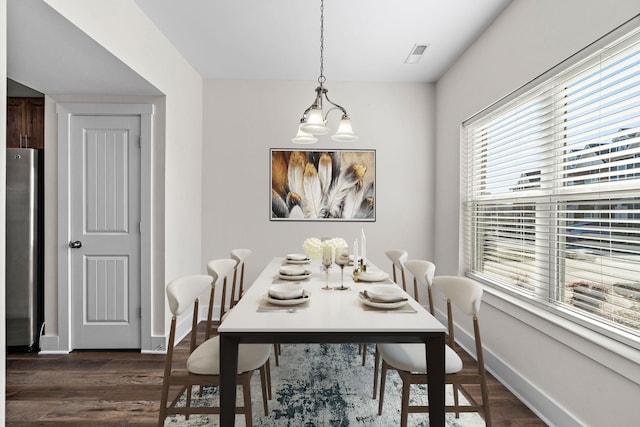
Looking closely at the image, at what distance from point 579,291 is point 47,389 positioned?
3.54 metres

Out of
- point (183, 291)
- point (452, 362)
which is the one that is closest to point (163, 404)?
point (183, 291)

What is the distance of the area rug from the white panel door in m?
1.36

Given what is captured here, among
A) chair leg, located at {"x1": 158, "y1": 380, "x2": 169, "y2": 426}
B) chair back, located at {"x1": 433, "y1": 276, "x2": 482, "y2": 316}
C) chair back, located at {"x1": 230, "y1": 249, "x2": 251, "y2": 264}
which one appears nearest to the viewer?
chair leg, located at {"x1": 158, "y1": 380, "x2": 169, "y2": 426}

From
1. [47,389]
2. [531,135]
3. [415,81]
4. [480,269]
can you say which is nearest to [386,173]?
[415,81]

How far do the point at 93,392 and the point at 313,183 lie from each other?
8.97 feet

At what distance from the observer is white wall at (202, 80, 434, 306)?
4.13m

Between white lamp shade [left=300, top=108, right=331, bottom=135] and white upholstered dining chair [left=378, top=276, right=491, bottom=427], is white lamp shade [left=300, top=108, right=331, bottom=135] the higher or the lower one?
the higher one

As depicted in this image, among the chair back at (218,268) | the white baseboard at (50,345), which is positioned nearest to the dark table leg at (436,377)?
the chair back at (218,268)

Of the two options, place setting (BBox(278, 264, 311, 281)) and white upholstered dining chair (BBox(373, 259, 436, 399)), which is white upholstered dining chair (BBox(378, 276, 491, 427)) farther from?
place setting (BBox(278, 264, 311, 281))

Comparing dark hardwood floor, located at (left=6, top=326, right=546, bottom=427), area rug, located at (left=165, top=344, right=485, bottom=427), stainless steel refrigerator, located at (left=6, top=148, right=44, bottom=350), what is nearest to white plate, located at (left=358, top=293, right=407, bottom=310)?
area rug, located at (left=165, top=344, right=485, bottom=427)

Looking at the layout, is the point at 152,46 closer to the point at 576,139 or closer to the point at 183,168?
the point at 183,168

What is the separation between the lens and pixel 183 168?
3.63m

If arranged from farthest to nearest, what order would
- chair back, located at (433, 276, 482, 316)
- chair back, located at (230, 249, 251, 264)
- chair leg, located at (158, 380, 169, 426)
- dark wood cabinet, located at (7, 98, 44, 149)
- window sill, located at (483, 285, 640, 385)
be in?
dark wood cabinet, located at (7, 98, 44, 149), chair back, located at (230, 249, 251, 264), chair back, located at (433, 276, 482, 316), chair leg, located at (158, 380, 169, 426), window sill, located at (483, 285, 640, 385)

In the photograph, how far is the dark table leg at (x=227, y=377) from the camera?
4.83ft
